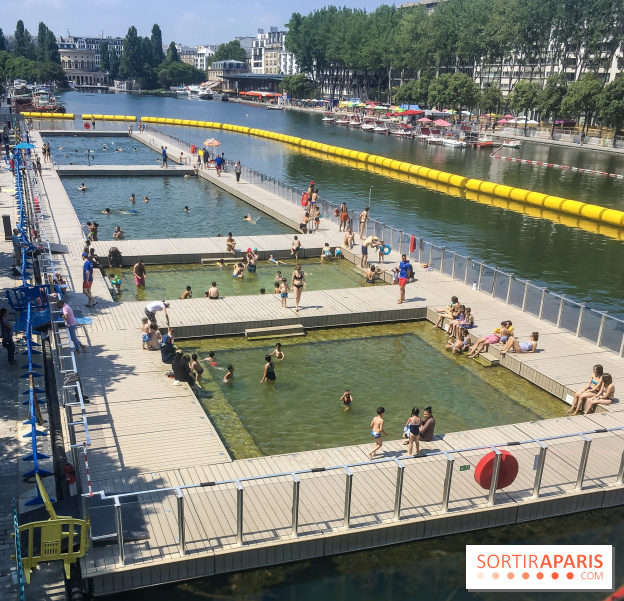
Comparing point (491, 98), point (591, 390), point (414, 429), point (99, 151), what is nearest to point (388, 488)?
point (414, 429)

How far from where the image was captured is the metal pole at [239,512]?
11.2m

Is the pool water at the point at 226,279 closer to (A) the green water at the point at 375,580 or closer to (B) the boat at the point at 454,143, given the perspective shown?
(A) the green water at the point at 375,580

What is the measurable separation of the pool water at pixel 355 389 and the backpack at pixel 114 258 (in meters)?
9.48

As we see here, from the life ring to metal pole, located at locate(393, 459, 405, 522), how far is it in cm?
157

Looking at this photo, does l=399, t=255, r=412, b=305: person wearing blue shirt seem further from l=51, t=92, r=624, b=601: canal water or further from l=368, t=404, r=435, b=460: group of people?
l=368, t=404, r=435, b=460: group of people

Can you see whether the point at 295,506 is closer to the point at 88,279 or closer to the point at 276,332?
the point at 276,332

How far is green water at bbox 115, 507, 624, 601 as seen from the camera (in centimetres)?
1133

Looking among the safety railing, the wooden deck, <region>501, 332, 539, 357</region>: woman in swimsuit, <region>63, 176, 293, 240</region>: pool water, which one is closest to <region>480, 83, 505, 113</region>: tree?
<region>63, 176, 293, 240</region>: pool water

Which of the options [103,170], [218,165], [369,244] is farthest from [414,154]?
[369,244]

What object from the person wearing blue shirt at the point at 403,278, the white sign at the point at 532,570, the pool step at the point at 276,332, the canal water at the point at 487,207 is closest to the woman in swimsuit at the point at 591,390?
the white sign at the point at 532,570

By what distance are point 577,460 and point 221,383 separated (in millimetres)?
9858

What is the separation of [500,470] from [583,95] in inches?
3585

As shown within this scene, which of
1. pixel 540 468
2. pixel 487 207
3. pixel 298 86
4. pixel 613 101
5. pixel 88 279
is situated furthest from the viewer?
pixel 298 86

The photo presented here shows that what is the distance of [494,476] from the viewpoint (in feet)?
42.1
